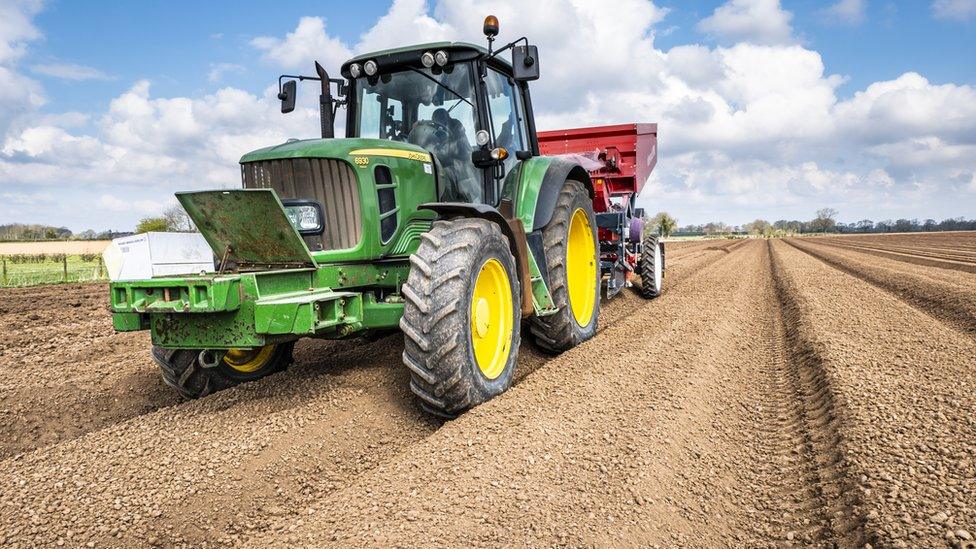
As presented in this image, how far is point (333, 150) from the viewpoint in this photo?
4.20 metres

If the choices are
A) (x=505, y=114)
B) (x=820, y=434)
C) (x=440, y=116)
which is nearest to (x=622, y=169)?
(x=505, y=114)

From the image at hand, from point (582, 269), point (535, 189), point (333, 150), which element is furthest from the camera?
point (582, 269)

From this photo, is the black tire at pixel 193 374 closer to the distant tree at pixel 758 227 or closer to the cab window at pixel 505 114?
the cab window at pixel 505 114

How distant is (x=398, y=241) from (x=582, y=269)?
253cm

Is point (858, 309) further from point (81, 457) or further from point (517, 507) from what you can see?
point (81, 457)

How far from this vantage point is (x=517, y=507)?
2.77 metres

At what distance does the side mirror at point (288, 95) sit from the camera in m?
5.20

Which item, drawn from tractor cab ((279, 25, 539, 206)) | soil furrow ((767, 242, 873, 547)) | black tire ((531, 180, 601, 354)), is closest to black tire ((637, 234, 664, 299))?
soil furrow ((767, 242, 873, 547))

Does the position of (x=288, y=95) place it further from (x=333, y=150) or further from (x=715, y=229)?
(x=715, y=229)

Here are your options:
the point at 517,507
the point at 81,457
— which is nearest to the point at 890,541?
the point at 517,507

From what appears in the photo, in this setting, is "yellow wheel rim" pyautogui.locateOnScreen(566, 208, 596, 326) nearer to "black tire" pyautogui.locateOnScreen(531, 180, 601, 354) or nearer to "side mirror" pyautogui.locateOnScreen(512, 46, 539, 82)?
"black tire" pyautogui.locateOnScreen(531, 180, 601, 354)

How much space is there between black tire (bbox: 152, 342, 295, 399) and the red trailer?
5680 millimetres

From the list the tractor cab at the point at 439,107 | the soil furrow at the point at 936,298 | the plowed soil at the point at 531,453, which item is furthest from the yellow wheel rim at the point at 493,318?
the soil furrow at the point at 936,298

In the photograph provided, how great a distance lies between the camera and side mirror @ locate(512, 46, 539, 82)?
457 centimetres
